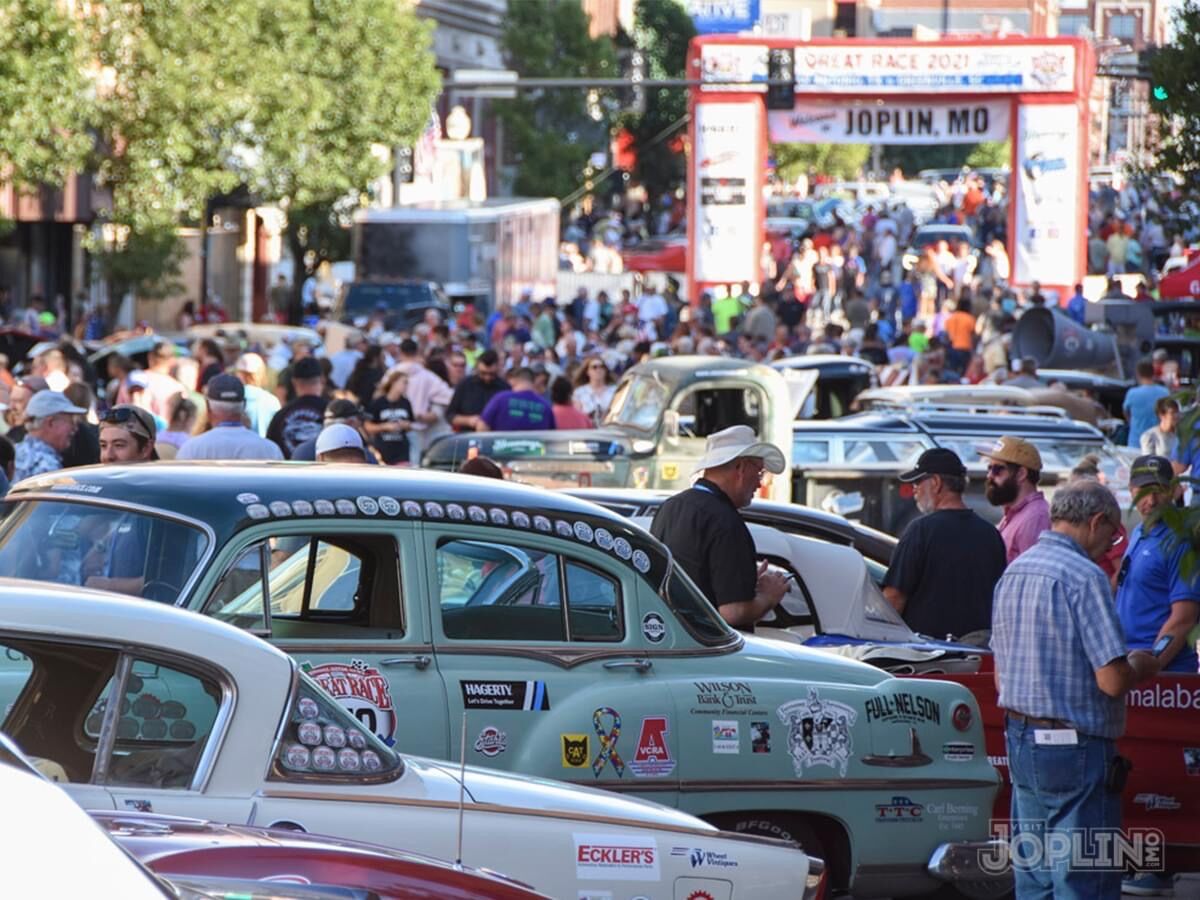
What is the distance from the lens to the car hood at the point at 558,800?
5219mm

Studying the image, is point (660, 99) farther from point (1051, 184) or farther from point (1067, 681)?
point (1067, 681)

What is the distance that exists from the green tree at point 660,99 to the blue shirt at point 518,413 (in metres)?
53.4

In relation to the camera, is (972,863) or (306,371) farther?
(306,371)

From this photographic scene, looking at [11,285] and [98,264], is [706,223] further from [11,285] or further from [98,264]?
[11,285]

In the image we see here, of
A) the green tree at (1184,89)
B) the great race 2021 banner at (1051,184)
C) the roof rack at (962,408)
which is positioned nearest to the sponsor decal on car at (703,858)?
the roof rack at (962,408)

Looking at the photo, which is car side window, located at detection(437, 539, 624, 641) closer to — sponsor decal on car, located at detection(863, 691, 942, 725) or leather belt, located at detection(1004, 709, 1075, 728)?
sponsor decal on car, located at detection(863, 691, 942, 725)

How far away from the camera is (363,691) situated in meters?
6.28

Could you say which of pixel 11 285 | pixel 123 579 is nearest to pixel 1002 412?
pixel 123 579

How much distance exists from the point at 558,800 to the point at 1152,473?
6.54 ft

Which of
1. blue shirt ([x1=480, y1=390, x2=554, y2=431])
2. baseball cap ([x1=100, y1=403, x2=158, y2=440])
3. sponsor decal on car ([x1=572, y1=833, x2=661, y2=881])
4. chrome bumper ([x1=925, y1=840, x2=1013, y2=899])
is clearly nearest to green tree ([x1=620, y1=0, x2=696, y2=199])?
blue shirt ([x1=480, y1=390, x2=554, y2=431])

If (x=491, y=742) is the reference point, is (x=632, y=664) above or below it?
above

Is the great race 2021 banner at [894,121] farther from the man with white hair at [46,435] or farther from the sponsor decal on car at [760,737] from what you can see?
the sponsor decal on car at [760,737]

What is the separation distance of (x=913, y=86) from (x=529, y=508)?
28604 millimetres

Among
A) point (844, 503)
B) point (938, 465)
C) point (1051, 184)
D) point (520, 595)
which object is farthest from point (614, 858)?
point (1051, 184)
